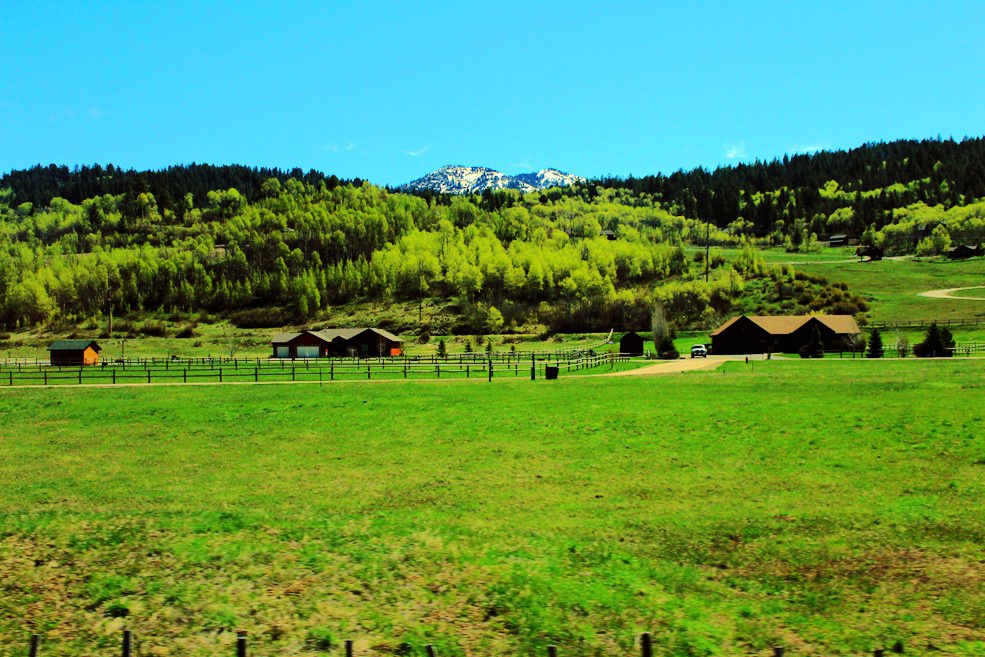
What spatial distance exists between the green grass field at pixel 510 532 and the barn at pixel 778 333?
60.4 meters

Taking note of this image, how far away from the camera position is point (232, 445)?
25.5 meters

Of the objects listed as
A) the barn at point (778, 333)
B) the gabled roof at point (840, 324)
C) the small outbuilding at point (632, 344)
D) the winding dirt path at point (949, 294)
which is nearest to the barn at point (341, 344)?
the small outbuilding at point (632, 344)

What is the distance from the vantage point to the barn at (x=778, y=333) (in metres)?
86.8

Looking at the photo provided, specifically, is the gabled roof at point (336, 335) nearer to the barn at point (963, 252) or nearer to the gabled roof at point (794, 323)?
the gabled roof at point (794, 323)

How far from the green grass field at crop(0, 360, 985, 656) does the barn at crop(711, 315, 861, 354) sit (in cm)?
6044

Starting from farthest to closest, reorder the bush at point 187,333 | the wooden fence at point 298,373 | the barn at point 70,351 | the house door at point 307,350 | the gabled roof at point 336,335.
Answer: the bush at point 187,333 < the gabled roof at point 336,335 < the house door at point 307,350 < the barn at point 70,351 < the wooden fence at point 298,373

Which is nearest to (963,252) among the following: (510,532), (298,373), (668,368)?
(668,368)

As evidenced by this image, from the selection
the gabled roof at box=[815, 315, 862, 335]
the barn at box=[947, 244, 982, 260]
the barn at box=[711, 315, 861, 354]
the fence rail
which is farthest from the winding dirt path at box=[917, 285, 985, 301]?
the barn at box=[711, 315, 861, 354]

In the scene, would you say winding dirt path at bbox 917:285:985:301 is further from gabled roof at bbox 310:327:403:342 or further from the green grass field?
the green grass field

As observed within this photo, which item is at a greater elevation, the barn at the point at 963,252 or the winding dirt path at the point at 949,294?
the barn at the point at 963,252

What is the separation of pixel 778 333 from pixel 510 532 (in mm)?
80546

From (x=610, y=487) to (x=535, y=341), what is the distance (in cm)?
11277

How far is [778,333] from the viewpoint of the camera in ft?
289

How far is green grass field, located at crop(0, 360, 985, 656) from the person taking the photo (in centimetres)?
1090
